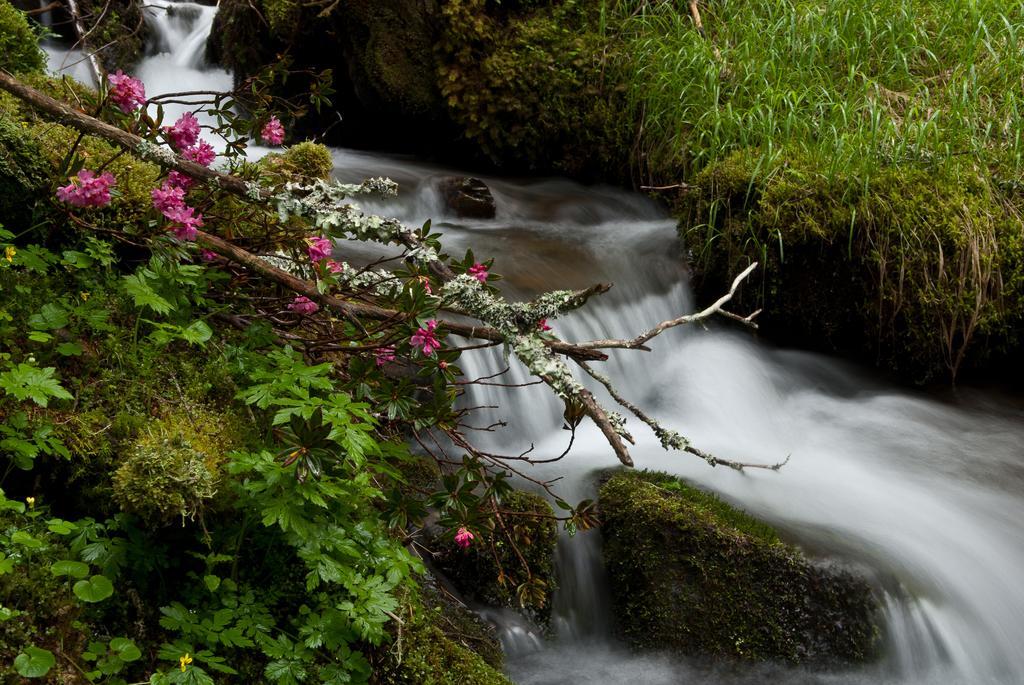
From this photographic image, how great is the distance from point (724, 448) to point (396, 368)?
185 cm

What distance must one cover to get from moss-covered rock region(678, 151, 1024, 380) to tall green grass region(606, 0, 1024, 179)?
185mm

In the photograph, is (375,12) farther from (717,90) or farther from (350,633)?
(350,633)

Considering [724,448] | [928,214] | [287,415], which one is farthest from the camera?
[928,214]

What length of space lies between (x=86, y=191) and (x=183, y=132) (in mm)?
411

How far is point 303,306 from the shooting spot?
2676 millimetres

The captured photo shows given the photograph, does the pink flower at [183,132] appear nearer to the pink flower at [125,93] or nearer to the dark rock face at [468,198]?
the pink flower at [125,93]

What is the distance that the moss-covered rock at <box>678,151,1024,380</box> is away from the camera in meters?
5.02

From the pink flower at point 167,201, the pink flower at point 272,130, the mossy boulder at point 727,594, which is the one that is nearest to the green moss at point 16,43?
the pink flower at point 272,130

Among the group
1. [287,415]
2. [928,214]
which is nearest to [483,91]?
[928,214]


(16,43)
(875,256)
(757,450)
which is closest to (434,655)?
(757,450)

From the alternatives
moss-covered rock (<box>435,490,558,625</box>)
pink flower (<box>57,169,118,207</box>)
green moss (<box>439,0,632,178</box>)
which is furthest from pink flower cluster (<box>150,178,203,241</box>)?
green moss (<box>439,0,632,178</box>)

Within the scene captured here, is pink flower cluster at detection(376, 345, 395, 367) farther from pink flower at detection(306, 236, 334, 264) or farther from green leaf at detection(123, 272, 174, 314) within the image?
green leaf at detection(123, 272, 174, 314)

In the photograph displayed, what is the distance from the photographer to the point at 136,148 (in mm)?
2582

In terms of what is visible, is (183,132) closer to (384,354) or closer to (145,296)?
(145,296)
